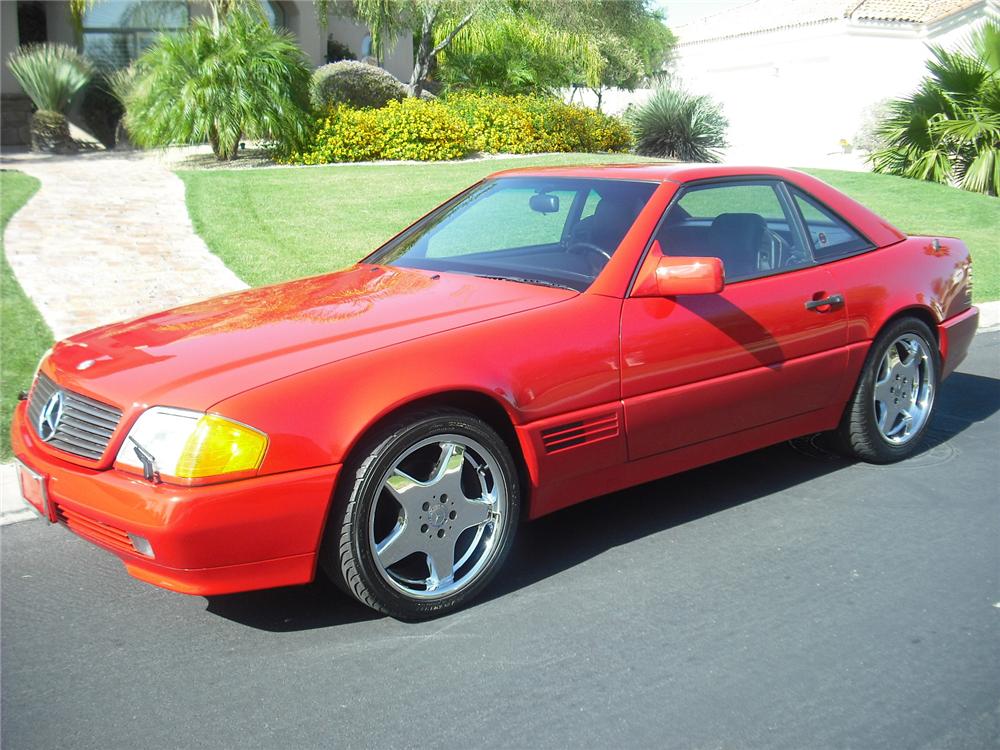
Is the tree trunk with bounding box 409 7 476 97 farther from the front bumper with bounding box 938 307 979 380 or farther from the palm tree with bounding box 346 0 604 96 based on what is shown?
the front bumper with bounding box 938 307 979 380

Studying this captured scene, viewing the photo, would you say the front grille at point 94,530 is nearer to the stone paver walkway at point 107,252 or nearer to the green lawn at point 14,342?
the green lawn at point 14,342

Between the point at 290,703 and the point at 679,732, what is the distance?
1.12 m

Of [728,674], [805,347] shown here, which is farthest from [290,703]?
[805,347]

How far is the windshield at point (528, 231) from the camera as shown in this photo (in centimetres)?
436

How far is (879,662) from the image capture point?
3.33 meters

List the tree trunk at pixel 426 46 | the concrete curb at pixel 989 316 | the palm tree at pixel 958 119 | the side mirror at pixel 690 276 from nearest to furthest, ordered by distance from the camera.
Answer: the side mirror at pixel 690 276, the concrete curb at pixel 989 316, the palm tree at pixel 958 119, the tree trunk at pixel 426 46

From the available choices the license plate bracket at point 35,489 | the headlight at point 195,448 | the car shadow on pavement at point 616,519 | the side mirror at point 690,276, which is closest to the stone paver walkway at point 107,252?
the license plate bracket at point 35,489

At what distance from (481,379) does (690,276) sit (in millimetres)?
953

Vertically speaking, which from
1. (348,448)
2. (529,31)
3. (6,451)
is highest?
(529,31)

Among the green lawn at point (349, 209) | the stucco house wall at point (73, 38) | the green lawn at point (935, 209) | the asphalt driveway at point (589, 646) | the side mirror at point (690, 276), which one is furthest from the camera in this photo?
the stucco house wall at point (73, 38)

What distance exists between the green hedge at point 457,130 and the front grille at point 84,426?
1335 cm

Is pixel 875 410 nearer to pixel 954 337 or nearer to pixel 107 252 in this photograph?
pixel 954 337

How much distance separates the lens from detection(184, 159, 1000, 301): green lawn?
35.1 feet

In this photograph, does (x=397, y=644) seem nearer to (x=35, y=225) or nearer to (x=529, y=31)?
(x=35, y=225)
